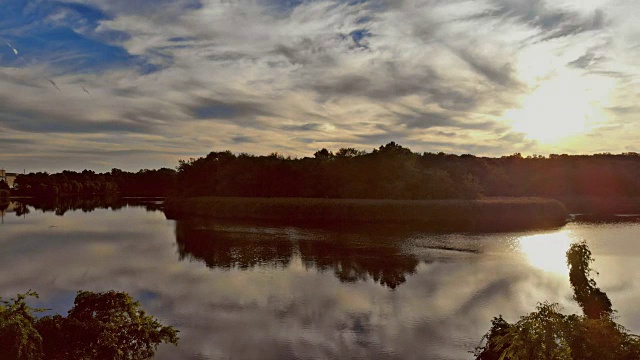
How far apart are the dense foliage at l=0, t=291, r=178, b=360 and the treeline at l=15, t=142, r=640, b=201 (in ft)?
227

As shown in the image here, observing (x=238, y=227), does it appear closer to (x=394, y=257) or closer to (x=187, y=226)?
(x=187, y=226)

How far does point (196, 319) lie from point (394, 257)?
65.0 ft

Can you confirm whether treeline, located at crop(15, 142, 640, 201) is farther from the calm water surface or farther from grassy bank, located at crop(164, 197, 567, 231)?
the calm water surface

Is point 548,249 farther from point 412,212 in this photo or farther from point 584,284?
point 412,212

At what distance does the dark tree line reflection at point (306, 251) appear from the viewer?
106 feet

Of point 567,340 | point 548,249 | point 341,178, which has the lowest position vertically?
point 548,249

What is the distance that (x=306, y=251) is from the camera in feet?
133

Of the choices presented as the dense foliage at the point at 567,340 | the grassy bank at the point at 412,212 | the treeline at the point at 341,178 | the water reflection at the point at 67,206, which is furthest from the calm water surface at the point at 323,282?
the water reflection at the point at 67,206

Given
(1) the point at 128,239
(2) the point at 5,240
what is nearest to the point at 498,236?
(1) the point at 128,239

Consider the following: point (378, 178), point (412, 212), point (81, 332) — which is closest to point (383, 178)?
point (378, 178)

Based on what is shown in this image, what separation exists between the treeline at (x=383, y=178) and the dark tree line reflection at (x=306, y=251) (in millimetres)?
31125

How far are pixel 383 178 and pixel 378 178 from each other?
126cm

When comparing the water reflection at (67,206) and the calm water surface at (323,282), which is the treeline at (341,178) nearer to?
the water reflection at (67,206)

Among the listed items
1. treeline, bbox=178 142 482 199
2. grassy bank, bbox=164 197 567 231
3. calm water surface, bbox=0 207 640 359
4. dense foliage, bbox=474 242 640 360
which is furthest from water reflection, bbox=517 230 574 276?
treeline, bbox=178 142 482 199
